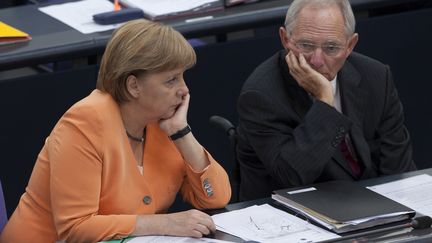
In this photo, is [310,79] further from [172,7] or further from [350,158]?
[172,7]

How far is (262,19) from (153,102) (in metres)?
1.52

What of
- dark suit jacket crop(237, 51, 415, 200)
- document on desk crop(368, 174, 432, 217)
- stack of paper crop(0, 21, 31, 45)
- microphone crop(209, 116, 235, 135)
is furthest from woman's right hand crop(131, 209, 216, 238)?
stack of paper crop(0, 21, 31, 45)

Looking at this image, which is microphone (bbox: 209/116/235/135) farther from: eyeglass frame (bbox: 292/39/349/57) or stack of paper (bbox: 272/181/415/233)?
stack of paper (bbox: 272/181/415/233)

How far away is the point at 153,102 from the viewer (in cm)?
320

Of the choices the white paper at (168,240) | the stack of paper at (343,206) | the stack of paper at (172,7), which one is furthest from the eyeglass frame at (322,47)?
the stack of paper at (172,7)

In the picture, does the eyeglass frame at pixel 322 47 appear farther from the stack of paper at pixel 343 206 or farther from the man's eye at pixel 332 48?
the stack of paper at pixel 343 206

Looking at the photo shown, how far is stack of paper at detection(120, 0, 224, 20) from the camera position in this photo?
456 cm

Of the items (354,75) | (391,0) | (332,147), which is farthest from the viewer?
(391,0)

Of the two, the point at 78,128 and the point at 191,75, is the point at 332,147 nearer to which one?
the point at 78,128

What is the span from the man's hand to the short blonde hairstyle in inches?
20.6

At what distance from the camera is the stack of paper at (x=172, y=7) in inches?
179

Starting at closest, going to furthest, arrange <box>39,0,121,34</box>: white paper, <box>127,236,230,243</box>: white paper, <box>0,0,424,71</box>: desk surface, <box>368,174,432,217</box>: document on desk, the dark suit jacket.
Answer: <box>127,236,230,243</box>: white paper < <box>368,174,432,217</box>: document on desk < the dark suit jacket < <box>0,0,424,71</box>: desk surface < <box>39,0,121,34</box>: white paper

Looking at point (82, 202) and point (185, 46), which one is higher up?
point (185, 46)

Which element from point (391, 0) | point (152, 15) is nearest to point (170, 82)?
point (152, 15)
